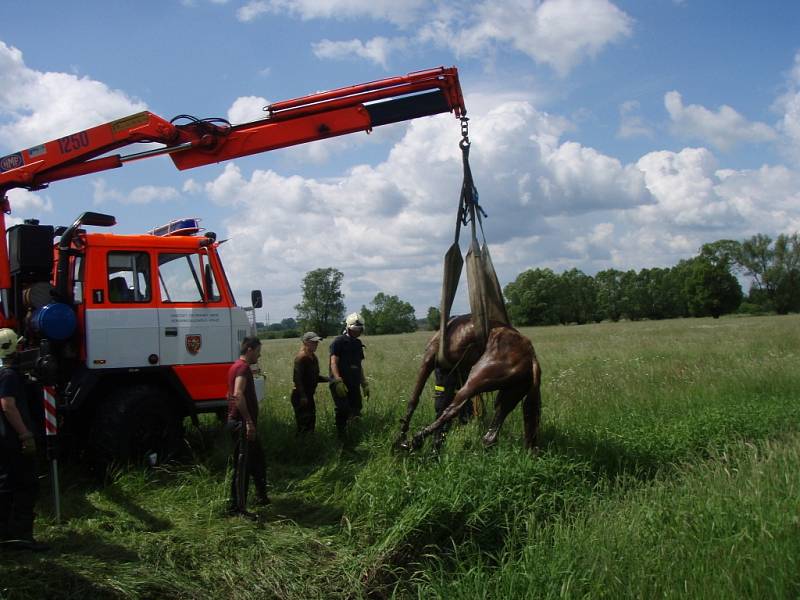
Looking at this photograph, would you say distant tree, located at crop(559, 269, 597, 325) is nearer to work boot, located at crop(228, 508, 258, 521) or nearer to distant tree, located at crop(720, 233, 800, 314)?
distant tree, located at crop(720, 233, 800, 314)

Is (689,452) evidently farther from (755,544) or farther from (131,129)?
(131,129)

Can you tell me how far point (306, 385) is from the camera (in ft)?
28.2

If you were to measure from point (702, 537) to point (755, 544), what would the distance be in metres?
0.33

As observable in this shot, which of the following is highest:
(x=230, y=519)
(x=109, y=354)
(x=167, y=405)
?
(x=109, y=354)

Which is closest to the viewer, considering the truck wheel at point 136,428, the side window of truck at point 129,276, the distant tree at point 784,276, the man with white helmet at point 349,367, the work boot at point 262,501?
the work boot at point 262,501

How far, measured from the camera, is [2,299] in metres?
7.31

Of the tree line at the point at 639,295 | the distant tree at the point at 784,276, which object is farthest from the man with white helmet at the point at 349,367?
the distant tree at the point at 784,276

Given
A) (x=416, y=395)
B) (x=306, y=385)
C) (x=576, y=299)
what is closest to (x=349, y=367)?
(x=306, y=385)

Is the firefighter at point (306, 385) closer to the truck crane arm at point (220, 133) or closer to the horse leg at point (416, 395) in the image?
the horse leg at point (416, 395)

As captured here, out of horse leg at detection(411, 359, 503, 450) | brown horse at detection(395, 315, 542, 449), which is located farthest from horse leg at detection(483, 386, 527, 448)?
horse leg at detection(411, 359, 503, 450)

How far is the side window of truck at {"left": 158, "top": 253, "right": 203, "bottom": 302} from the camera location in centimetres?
757

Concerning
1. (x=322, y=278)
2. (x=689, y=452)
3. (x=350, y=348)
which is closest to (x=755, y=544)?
(x=689, y=452)

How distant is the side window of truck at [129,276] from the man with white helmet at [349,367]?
2.38m

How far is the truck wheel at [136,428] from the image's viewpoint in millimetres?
6816
